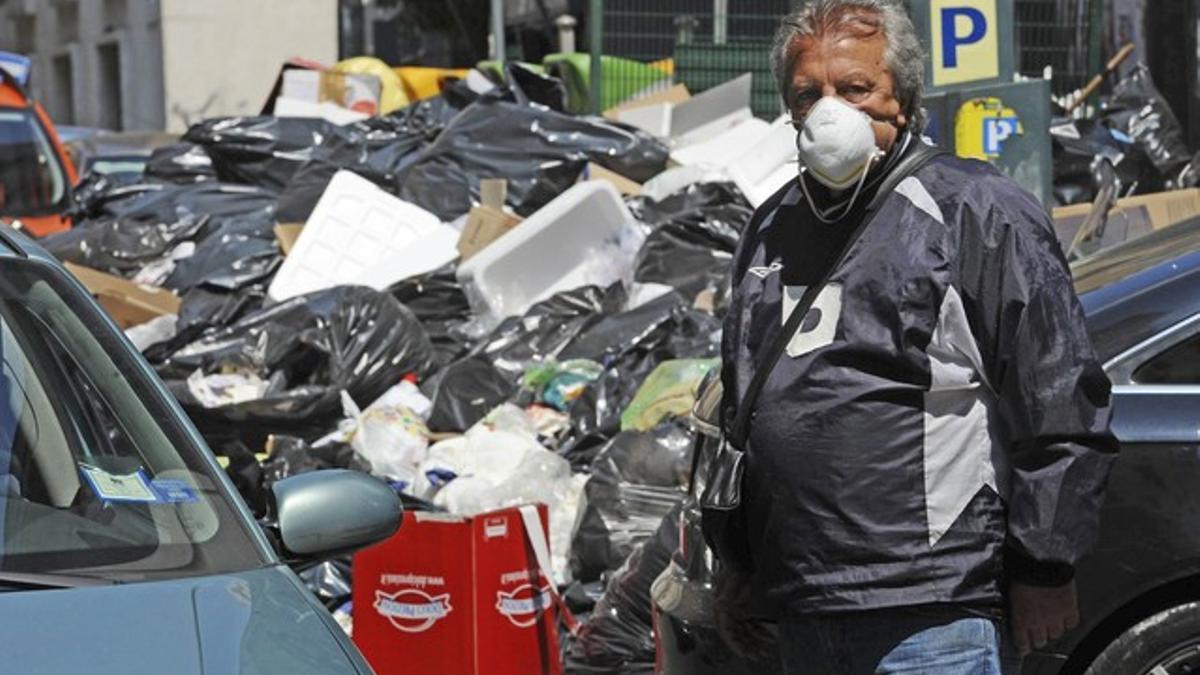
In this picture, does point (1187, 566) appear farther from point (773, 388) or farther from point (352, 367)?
point (352, 367)

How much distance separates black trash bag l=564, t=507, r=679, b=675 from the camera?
555cm

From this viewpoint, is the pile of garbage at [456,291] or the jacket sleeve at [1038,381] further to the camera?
the pile of garbage at [456,291]

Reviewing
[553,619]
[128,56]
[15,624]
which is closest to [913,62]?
[15,624]

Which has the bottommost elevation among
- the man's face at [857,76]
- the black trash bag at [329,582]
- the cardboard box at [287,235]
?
the black trash bag at [329,582]

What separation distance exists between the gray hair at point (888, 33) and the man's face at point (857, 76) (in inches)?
0.6

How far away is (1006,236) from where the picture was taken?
2.98 m

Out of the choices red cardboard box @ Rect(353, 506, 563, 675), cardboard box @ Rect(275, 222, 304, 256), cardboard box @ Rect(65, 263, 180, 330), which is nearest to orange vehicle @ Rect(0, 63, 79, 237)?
cardboard box @ Rect(275, 222, 304, 256)

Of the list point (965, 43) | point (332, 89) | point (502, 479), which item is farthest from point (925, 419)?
point (332, 89)

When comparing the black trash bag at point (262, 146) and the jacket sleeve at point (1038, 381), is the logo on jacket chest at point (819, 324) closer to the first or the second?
the jacket sleeve at point (1038, 381)

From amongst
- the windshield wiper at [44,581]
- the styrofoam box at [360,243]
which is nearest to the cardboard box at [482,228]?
the styrofoam box at [360,243]

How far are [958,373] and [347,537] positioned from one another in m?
1.06

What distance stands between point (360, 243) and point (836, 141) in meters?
7.84

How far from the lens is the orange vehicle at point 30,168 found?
46.4 ft

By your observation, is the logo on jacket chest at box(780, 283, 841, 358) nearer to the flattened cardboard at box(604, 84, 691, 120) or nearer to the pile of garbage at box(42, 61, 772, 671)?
the pile of garbage at box(42, 61, 772, 671)
